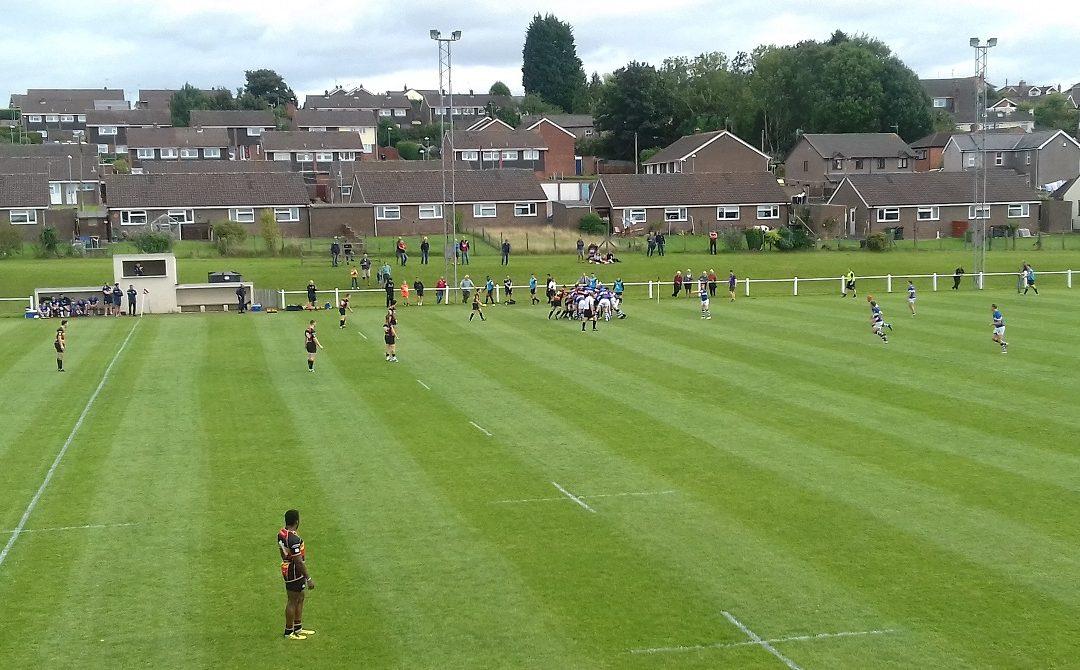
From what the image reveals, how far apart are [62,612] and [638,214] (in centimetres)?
7405

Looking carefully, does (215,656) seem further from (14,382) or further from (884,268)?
(884,268)

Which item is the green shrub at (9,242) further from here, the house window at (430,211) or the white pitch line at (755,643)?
the white pitch line at (755,643)

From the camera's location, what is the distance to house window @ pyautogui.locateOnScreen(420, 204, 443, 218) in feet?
275

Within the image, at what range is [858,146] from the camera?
10881 centimetres

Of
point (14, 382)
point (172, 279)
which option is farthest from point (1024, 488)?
point (172, 279)

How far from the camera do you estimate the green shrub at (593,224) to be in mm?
84125

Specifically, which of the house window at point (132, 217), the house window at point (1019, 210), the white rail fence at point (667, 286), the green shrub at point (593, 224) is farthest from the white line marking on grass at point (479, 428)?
the house window at point (1019, 210)

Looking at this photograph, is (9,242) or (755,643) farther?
(9,242)

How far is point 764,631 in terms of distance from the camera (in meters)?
13.7

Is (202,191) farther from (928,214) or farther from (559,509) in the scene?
(559,509)

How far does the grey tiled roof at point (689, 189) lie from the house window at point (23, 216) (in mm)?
41042

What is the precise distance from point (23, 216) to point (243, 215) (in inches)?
625

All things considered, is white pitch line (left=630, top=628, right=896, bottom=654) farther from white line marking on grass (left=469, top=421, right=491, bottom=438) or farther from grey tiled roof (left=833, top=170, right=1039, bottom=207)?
grey tiled roof (left=833, top=170, right=1039, bottom=207)

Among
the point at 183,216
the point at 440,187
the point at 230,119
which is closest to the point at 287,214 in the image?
the point at 183,216
